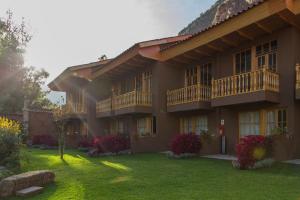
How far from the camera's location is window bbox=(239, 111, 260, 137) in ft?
48.2

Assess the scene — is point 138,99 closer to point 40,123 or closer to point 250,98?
point 250,98

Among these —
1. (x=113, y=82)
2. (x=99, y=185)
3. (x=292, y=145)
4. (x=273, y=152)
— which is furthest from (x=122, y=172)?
(x=113, y=82)

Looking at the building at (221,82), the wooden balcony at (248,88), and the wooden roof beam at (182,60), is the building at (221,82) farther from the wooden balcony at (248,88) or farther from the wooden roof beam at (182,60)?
the wooden roof beam at (182,60)

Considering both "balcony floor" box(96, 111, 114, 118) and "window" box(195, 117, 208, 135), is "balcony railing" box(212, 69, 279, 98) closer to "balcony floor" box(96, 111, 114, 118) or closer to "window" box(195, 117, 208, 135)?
"window" box(195, 117, 208, 135)

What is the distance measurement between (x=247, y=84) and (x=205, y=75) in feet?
15.3

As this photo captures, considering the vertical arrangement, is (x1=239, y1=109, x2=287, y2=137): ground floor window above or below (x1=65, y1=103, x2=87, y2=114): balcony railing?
below

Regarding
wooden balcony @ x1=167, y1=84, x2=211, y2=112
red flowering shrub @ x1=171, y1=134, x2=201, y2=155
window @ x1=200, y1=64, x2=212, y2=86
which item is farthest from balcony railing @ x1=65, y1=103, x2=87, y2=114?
red flowering shrub @ x1=171, y1=134, x2=201, y2=155

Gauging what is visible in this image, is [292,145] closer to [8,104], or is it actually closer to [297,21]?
[297,21]

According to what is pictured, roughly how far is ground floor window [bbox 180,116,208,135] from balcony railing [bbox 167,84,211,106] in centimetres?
135

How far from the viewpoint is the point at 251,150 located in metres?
11.3

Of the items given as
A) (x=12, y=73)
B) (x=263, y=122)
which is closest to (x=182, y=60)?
(x=263, y=122)

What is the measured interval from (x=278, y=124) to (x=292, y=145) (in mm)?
1099

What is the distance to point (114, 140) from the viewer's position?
19219 mm

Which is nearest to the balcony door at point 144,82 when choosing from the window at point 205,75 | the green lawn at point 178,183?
the window at point 205,75
